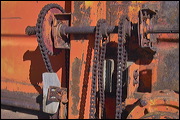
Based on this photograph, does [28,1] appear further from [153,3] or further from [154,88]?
[154,88]

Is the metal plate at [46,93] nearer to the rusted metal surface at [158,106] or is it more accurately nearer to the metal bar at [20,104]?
the metal bar at [20,104]

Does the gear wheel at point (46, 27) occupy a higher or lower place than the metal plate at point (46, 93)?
higher

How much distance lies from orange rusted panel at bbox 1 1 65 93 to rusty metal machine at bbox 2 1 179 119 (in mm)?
480

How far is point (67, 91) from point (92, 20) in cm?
74

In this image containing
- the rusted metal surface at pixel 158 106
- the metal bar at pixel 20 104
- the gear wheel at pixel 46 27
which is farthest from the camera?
the metal bar at pixel 20 104

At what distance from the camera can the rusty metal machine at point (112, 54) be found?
2.12m

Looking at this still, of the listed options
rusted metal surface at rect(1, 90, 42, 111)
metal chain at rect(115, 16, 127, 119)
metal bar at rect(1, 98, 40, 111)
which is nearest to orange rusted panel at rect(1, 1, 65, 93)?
rusted metal surface at rect(1, 90, 42, 111)

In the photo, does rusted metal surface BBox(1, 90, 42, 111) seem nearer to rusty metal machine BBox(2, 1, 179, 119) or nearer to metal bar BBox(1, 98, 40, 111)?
metal bar BBox(1, 98, 40, 111)

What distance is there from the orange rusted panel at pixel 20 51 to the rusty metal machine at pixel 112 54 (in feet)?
1.57

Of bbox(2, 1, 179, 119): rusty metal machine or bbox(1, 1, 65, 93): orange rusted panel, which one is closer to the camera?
bbox(2, 1, 179, 119): rusty metal machine

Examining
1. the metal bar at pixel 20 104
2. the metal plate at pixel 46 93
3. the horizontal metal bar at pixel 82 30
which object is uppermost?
the horizontal metal bar at pixel 82 30

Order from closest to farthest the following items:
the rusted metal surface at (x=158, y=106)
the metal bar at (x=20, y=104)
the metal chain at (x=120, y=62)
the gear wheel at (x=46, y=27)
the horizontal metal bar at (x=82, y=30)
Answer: the rusted metal surface at (x=158, y=106), the metal chain at (x=120, y=62), the horizontal metal bar at (x=82, y=30), the gear wheel at (x=46, y=27), the metal bar at (x=20, y=104)

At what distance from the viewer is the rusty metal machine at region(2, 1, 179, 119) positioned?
2115 millimetres

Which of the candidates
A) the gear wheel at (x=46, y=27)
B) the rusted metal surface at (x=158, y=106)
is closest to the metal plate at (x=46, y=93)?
the gear wheel at (x=46, y=27)
